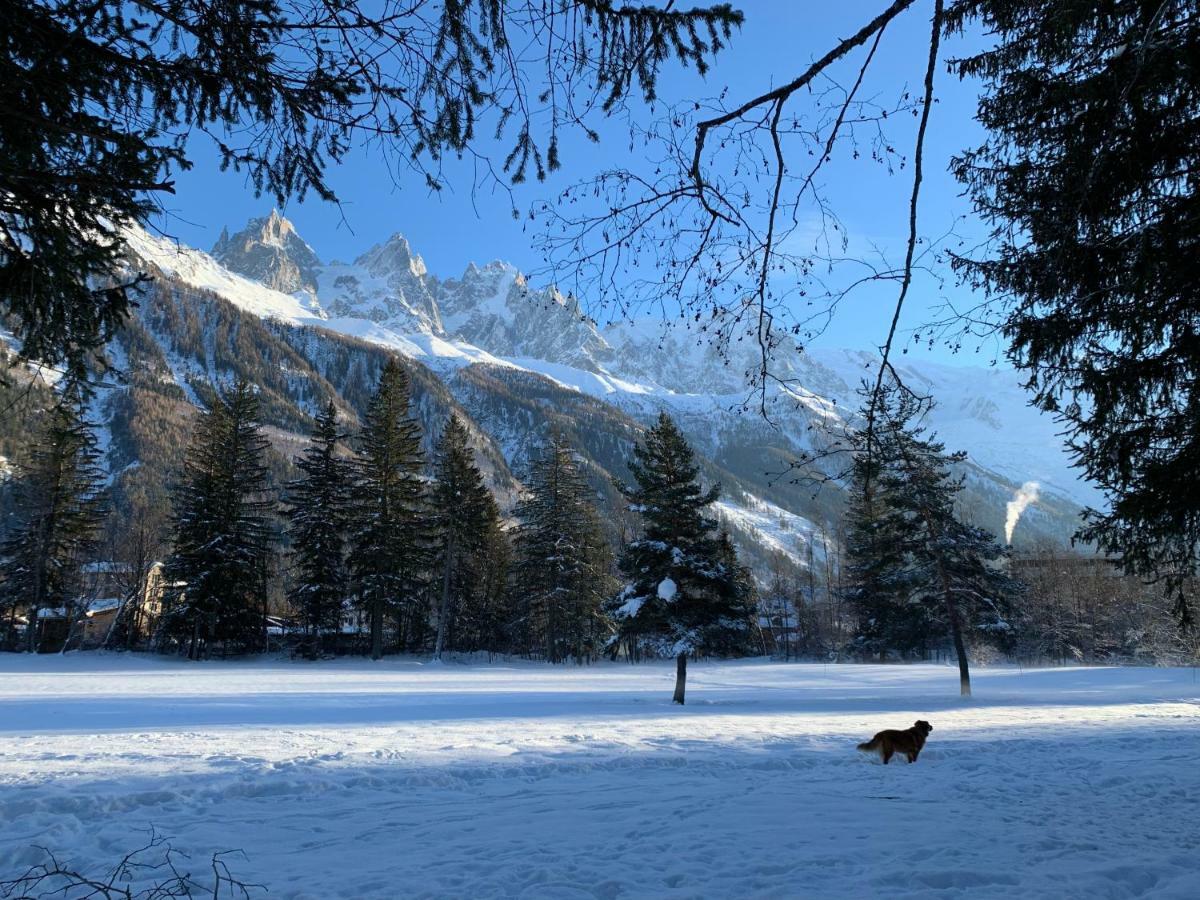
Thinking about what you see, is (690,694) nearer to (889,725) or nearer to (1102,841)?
(889,725)

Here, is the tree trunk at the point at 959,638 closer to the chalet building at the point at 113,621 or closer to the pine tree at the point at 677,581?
the pine tree at the point at 677,581

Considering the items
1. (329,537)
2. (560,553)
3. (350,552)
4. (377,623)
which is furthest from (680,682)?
(329,537)

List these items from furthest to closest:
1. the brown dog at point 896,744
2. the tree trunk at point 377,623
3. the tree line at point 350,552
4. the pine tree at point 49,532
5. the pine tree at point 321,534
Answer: the pine tree at point 321,534
the tree trunk at point 377,623
the pine tree at point 49,532
the tree line at point 350,552
the brown dog at point 896,744

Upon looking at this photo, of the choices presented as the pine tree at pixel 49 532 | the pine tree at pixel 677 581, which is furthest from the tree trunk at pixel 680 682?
the pine tree at pixel 49 532

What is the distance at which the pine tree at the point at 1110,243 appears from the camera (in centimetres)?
437

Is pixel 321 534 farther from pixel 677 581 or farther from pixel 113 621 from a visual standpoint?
pixel 677 581

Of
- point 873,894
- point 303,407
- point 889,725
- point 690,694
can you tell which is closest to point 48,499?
point 690,694

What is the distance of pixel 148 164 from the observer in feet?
11.3

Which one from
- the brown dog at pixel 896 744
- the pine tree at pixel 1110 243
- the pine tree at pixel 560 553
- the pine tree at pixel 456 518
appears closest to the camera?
the pine tree at pixel 1110 243

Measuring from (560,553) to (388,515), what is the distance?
29.3ft

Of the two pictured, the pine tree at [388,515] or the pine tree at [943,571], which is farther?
the pine tree at [388,515]

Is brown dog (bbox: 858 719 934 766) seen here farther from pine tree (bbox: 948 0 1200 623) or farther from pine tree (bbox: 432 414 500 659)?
pine tree (bbox: 432 414 500 659)

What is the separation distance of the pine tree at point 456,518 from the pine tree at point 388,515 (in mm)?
1047

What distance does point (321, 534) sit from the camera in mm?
33875
